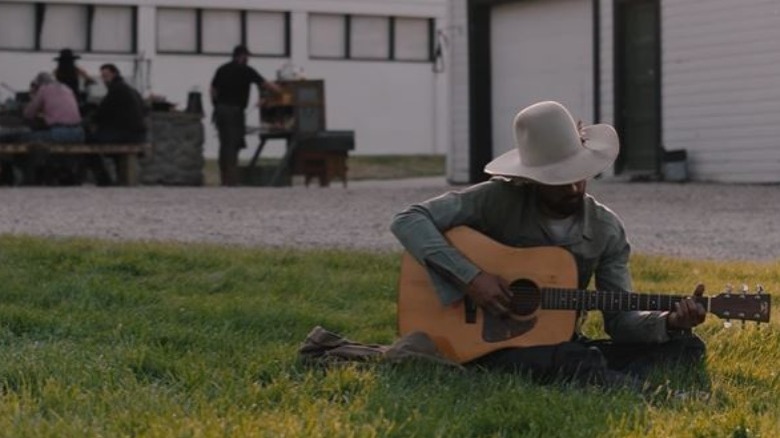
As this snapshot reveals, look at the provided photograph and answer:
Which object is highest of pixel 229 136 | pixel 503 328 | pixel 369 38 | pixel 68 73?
pixel 369 38

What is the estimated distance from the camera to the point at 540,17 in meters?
22.0

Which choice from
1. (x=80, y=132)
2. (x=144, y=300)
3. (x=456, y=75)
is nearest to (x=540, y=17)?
(x=456, y=75)

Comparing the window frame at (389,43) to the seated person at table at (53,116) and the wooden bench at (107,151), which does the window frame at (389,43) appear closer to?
the wooden bench at (107,151)

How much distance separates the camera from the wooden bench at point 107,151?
63.8 ft

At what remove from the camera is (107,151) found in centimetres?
1995

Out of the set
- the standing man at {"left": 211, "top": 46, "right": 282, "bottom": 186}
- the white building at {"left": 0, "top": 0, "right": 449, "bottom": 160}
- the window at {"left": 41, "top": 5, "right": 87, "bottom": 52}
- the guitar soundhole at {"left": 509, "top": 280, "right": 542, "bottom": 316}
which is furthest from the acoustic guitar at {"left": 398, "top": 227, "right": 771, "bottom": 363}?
the window at {"left": 41, "top": 5, "right": 87, "bottom": 52}

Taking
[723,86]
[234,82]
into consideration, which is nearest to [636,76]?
[723,86]

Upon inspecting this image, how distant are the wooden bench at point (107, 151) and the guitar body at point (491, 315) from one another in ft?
46.5

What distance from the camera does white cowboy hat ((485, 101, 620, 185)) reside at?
5.67 m

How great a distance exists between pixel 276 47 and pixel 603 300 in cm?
2977

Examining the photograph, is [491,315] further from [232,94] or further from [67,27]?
[67,27]

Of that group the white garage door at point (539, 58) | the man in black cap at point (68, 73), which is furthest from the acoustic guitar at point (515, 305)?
the man in black cap at point (68, 73)

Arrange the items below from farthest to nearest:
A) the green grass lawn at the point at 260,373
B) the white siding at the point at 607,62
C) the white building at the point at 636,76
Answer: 1. the white siding at the point at 607,62
2. the white building at the point at 636,76
3. the green grass lawn at the point at 260,373

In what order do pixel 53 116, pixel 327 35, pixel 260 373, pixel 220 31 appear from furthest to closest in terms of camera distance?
pixel 327 35 → pixel 220 31 → pixel 53 116 → pixel 260 373
